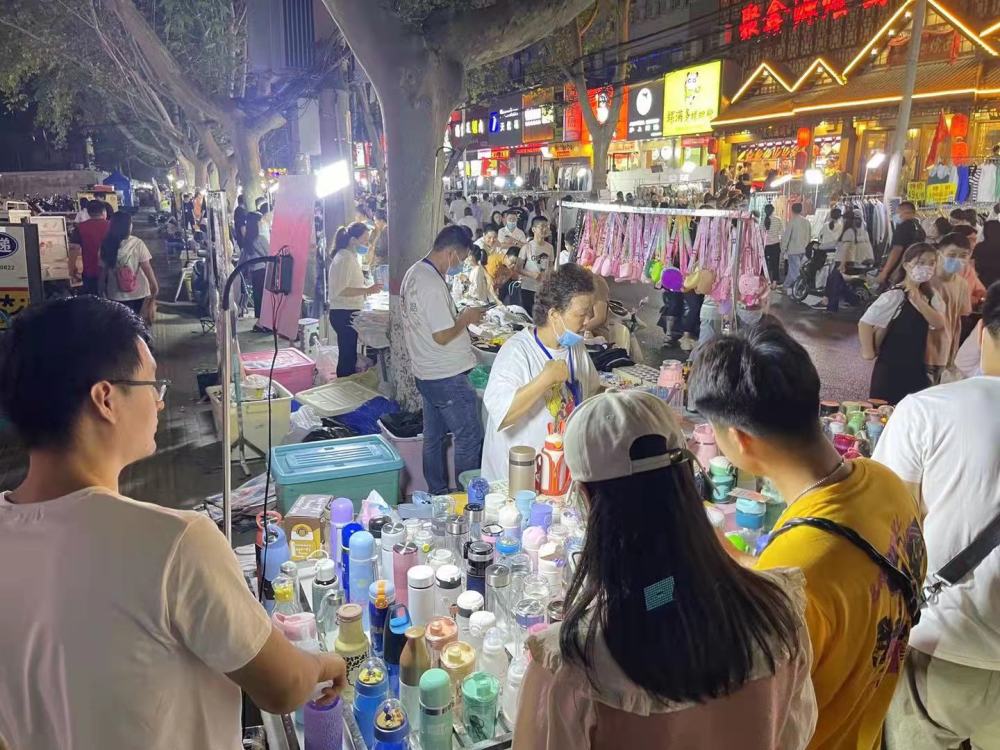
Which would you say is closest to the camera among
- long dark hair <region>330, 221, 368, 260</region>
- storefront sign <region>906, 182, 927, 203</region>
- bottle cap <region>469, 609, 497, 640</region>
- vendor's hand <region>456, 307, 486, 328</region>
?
bottle cap <region>469, 609, 497, 640</region>

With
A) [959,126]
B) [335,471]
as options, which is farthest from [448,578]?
[959,126]

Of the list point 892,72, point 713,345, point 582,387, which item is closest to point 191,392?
point 582,387

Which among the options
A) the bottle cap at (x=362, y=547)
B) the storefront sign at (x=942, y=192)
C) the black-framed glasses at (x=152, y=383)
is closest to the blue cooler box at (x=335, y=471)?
the bottle cap at (x=362, y=547)

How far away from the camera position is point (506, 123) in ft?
118

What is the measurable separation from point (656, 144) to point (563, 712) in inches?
1130

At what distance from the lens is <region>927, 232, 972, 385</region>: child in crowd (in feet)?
17.1

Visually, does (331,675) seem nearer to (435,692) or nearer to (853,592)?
(435,692)

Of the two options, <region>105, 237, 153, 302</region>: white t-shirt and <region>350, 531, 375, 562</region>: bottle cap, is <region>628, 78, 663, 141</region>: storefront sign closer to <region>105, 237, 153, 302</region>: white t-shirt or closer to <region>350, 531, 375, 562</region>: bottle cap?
<region>105, 237, 153, 302</region>: white t-shirt

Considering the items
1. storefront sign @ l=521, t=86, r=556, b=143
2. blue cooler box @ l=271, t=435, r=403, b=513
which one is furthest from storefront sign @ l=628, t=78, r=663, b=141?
blue cooler box @ l=271, t=435, r=403, b=513

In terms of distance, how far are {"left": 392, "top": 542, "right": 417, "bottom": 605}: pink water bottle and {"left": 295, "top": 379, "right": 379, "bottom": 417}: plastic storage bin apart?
13.5 feet

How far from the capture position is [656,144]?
→ 2753cm

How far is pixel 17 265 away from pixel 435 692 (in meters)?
7.29

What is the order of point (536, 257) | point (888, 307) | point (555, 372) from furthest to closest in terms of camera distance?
point (536, 257) → point (888, 307) → point (555, 372)

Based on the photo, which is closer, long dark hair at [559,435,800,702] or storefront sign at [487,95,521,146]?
long dark hair at [559,435,800,702]
